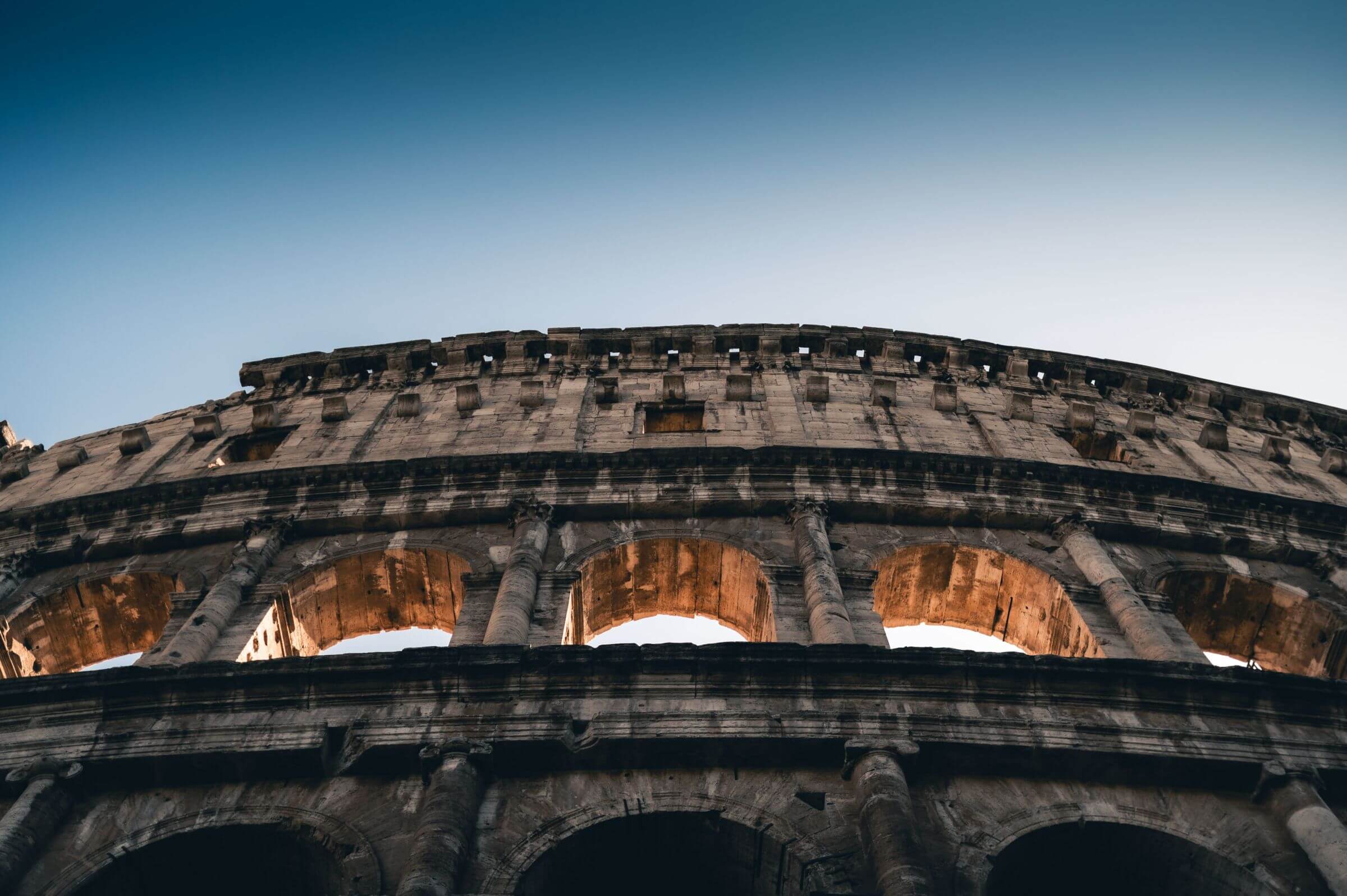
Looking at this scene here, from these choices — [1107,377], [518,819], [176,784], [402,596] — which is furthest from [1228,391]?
[176,784]

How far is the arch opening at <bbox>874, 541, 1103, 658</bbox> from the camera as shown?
1539 centimetres

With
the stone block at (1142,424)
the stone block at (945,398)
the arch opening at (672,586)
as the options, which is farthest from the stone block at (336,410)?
the stone block at (1142,424)

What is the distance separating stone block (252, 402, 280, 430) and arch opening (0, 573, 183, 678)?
5.67m

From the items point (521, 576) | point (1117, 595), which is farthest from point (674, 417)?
point (1117, 595)

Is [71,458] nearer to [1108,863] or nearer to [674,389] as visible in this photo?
[674,389]

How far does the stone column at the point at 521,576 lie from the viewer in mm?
12906

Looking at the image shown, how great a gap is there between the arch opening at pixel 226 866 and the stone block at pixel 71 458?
1358 cm

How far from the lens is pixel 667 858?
10.1 meters

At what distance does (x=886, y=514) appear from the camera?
1619 centimetres

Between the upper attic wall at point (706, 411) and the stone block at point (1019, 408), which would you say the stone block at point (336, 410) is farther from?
the stone block at point (1019, 408)

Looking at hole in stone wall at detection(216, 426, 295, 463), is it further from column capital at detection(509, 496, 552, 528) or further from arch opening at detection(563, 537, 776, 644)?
arch opening at detection(563, 537, 776, 644)

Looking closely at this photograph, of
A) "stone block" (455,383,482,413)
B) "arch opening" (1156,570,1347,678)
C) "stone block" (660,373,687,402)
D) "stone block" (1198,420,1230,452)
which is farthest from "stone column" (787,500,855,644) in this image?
"stone block" (1198,420,1230,452)

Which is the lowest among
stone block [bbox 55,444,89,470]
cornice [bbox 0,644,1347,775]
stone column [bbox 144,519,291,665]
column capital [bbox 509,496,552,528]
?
cornice [bbox 0,644,1347,775]

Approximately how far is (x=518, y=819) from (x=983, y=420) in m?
13.5
